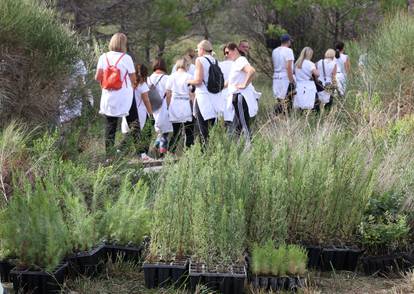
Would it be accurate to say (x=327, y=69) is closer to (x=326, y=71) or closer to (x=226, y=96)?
(x=326, y=71)

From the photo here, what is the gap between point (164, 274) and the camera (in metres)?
4.31

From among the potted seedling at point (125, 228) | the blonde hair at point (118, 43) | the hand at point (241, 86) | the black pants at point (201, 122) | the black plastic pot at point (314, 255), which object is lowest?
the black plastic pot at point (314, 255)

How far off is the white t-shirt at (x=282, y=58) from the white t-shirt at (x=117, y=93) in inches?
148

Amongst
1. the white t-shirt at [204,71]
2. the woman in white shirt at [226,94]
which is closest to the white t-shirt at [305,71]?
the woman in white shirt at [226,94]

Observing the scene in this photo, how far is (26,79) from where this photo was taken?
7.03 metres

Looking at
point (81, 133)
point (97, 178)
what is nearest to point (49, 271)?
point (97, 178)

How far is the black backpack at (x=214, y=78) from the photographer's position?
341 inches

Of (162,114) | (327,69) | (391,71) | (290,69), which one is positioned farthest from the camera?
(327,69)

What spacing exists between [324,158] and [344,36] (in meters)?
14.3

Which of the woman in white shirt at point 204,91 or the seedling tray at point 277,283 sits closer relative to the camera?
the seedling tray at point 277,283

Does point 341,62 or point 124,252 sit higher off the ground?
point 341,62

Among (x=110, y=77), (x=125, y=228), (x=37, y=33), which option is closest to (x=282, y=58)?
(x=110, y=77)

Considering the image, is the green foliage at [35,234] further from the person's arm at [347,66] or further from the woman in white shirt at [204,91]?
the person's arm at [347,66]

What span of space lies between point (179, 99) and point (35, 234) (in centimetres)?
552
